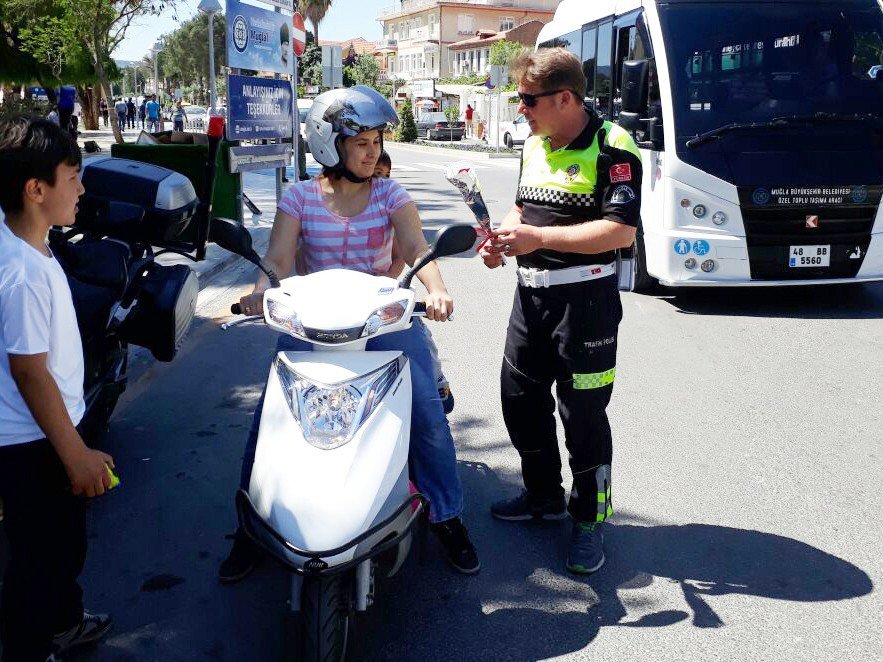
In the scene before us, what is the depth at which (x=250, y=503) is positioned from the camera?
2.80 meters

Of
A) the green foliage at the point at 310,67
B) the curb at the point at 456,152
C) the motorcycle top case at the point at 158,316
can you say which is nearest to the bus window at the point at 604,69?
the motorcycle top case at the point at 158,316

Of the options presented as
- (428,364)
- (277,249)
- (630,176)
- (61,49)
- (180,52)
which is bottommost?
(428,364)

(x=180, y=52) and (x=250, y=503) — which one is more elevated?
(x=180, y=52)

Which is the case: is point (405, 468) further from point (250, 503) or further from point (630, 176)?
point (630, 176)

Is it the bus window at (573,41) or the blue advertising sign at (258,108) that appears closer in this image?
the blue advertising sign at (258,108)

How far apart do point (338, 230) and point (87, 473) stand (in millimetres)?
1278

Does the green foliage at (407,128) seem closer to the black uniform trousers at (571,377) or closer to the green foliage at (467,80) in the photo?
the green foliage at (467,80)

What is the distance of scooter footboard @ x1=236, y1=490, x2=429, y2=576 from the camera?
2564mm

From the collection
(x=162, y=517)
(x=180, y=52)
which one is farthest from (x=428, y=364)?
(x=180, y=52)

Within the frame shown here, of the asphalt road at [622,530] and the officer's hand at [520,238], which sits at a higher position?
the officer's hand at [520,238]

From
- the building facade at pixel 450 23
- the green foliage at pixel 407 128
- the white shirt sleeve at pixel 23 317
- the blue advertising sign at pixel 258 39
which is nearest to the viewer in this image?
the white shirt sleeve at pixel 23 317

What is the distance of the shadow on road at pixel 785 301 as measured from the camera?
8.04m

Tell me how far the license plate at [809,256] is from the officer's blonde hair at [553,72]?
4985 millimetres

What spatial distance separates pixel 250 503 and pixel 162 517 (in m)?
1.44
